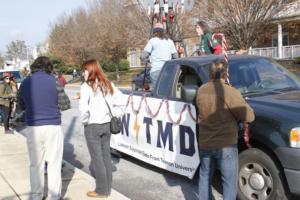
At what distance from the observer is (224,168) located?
186 inches

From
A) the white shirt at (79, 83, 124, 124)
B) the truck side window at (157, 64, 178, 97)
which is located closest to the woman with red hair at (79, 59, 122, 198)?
the white shirt at (79, 83, 124, 124)

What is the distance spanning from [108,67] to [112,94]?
49.4 metres

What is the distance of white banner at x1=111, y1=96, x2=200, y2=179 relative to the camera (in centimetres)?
602

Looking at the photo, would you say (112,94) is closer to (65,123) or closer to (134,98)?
(134,98)

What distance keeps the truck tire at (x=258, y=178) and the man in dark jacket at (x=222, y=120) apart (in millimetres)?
425

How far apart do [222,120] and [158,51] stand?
4.05 meters

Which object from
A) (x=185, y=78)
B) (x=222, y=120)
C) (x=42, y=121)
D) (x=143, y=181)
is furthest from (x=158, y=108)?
(x=222, y=120)

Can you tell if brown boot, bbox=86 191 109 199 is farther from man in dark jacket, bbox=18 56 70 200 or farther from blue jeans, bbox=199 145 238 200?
blue jeans, bbox=199 145 238 200

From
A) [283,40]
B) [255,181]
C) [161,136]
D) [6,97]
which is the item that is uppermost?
[283,40]

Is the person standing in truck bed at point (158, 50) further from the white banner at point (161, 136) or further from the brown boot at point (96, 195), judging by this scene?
the brown boot at point (96, 195)

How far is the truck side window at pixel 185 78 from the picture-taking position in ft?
21.5

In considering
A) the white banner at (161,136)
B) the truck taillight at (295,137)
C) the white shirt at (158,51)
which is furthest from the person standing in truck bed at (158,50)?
the truck taillight at (295,137)

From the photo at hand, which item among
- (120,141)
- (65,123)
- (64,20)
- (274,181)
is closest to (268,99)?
(274,181)

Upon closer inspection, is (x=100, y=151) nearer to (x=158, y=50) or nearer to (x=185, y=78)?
(x=185, y=78)
